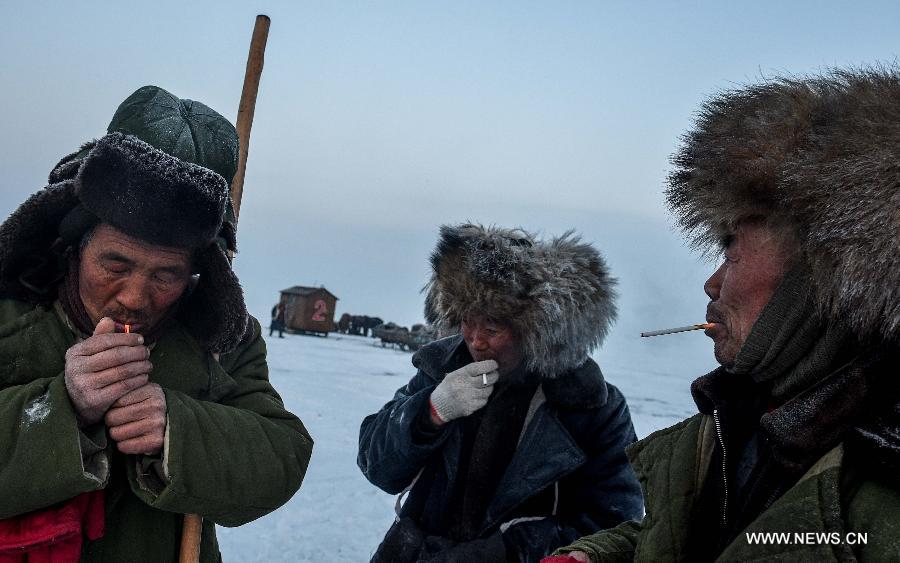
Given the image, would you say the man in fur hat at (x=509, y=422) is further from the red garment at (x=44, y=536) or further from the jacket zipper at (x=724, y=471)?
the red garment at (x=44, y=536)

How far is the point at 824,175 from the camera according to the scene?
0.95m

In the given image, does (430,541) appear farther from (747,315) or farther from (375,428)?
(747,315)

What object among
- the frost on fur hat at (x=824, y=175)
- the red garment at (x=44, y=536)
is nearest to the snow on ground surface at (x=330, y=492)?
the red garment at (x=44, y=536)

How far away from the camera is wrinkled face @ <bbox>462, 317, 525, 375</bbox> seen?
2.19m

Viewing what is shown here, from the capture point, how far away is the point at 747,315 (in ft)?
3.77

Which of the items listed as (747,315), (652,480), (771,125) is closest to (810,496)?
(747,315)

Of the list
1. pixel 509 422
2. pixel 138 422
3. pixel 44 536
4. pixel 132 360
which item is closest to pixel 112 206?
pixel 132 360

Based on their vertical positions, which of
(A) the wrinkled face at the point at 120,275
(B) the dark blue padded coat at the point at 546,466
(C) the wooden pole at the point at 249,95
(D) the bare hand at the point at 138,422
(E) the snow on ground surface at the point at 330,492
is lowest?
(E) the snow on ground surface at the point at 330,492

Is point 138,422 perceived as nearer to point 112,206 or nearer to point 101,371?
Answer: point 101,371

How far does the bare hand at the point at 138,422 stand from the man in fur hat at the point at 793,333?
101cm

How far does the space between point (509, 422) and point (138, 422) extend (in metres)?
1.31

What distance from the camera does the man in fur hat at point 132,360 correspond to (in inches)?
44.3

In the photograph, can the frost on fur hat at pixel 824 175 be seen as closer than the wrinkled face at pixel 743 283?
Yes

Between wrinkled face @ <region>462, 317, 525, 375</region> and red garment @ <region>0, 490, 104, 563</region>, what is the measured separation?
1365 mm
